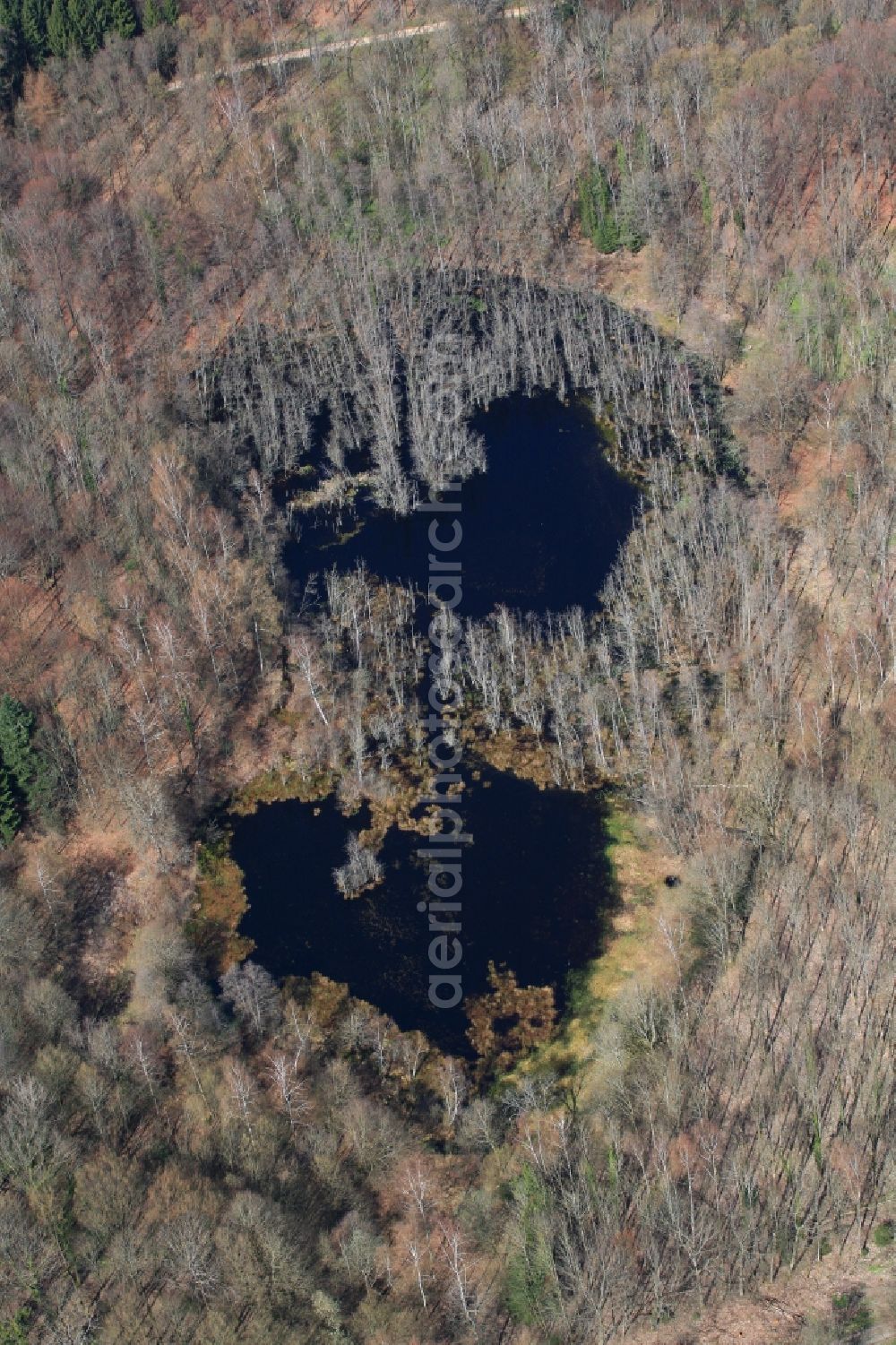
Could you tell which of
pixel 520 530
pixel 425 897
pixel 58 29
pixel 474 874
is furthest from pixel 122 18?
pixel 425 897

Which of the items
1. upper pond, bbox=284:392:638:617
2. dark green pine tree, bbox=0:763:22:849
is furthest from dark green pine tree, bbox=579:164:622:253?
dark green pine tree, bbox=0:763:22:849

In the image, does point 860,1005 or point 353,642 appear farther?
point 353,642

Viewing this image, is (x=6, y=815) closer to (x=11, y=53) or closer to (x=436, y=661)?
(x=436, y=661)

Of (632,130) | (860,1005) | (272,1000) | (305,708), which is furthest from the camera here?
(632,130)

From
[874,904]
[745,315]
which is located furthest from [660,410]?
[874,904]

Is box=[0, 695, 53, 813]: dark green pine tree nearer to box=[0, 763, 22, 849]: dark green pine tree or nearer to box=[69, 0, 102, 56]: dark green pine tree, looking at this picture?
box=[0, 763, 22, 849]: dark green pine tree

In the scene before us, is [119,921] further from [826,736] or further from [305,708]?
[826,736]
